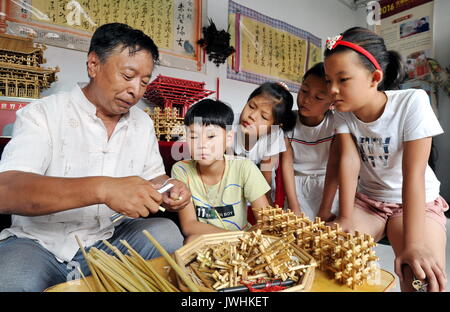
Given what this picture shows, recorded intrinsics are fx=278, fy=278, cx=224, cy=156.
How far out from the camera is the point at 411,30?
3598mm

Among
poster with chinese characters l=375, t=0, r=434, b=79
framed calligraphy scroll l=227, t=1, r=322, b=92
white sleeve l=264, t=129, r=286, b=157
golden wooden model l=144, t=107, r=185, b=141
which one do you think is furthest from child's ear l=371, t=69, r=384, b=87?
poster with chinese characters l=375, t=0, r=434, b=79

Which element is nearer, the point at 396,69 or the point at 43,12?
the point at 396,69

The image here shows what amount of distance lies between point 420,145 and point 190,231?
3.19 ft

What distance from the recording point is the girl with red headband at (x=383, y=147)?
1.01 meters

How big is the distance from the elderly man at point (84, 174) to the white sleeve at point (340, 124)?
817mm

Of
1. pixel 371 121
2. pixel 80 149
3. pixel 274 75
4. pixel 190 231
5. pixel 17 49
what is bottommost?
pixel 190 231

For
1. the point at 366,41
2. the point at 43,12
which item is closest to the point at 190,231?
the point at 366,41

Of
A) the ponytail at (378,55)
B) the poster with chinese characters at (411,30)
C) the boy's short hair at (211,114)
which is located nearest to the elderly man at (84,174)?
the boy's short hair at (211,114)

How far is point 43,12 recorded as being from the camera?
1811 millimetres

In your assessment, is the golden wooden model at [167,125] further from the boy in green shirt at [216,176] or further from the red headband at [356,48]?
the red headband at [356,48]

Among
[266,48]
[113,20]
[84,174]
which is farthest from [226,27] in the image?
[84,174]

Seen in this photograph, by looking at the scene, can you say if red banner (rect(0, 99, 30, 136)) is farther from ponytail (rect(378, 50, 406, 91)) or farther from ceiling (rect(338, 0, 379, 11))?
ceiling (rect(338, 0, 379, 11))

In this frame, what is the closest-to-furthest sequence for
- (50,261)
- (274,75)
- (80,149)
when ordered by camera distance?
(50,261) < (80,149) < (274,75)
